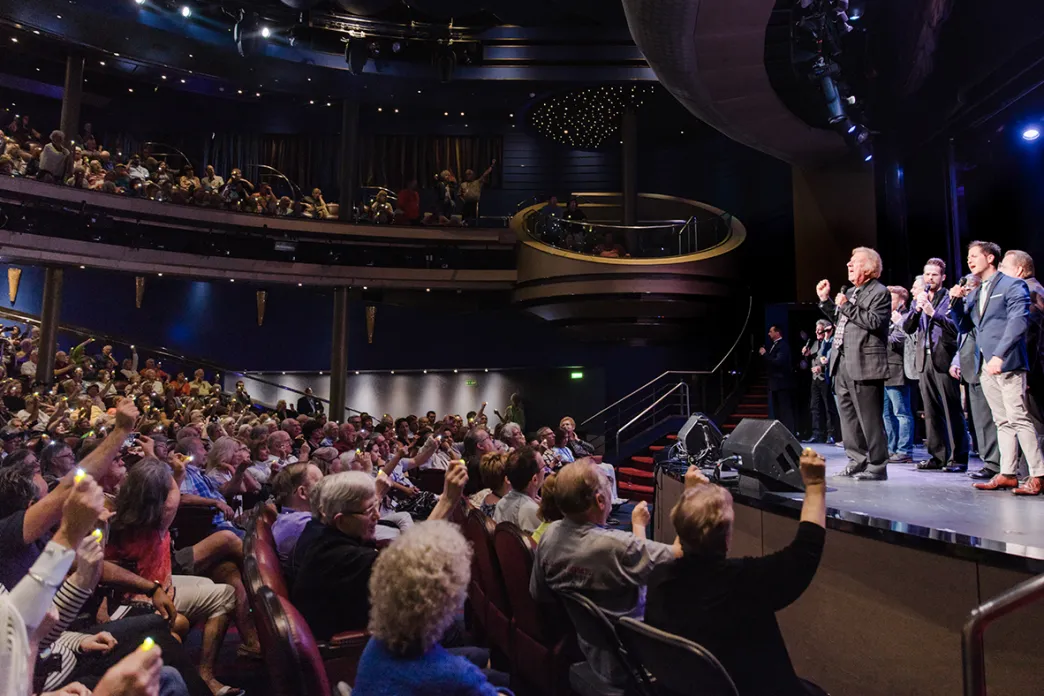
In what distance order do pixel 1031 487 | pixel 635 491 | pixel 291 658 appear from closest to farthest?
pixel 291 658, pixel 1031 487, pixel 635 491

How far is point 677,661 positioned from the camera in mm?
1643

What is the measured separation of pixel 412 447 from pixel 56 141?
6.49m

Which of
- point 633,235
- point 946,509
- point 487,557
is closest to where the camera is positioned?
point 487,557

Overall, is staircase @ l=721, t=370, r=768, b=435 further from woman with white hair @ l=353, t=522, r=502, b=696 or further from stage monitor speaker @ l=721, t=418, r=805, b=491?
woman with white hair @ l=353, t=522, r=502, b=696

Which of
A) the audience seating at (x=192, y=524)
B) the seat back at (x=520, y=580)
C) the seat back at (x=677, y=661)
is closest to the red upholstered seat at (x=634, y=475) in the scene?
the audience seating at (x=192, y=524)

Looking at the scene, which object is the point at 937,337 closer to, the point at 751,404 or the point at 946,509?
the point at 946,509

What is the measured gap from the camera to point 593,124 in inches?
553

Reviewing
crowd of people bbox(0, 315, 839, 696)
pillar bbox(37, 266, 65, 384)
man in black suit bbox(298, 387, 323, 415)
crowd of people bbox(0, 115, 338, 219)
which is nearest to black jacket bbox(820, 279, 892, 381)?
crowd of people bbox(0, 315, 839, 696)

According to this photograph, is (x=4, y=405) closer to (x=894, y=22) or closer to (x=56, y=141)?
(x=56, y=141)

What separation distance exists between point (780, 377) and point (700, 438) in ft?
11.9

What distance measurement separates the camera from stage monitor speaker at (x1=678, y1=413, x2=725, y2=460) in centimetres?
466

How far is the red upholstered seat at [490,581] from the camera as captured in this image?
9.14ft

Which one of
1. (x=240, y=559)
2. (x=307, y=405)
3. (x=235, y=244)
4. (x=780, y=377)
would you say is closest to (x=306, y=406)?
(x=307, y=405)

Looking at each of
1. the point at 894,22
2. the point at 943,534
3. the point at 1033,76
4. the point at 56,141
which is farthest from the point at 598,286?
the point at 943,534
